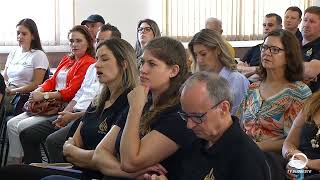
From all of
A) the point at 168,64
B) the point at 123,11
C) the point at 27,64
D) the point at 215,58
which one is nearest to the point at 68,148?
Answer: the point at 168,64

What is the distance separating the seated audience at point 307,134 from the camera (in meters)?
2.79

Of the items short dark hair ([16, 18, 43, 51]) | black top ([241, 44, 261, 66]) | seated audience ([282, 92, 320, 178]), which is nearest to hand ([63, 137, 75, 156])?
seated audience ([282, 92, 320, 178])

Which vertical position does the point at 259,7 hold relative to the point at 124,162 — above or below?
above

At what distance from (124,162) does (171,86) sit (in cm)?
40

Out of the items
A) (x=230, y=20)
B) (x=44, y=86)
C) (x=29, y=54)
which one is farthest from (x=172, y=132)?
(x=230, y=20)

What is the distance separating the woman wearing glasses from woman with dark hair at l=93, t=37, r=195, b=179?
2.49 feet

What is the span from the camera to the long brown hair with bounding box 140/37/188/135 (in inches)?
96.7

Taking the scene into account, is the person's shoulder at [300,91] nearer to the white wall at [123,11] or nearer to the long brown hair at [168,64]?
the long brown hair at [168,64]

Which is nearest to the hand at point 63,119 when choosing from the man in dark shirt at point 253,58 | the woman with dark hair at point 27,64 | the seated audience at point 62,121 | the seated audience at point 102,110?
the seated audience at point 62,121

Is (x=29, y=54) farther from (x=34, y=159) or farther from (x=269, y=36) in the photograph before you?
(x=269, y=36)

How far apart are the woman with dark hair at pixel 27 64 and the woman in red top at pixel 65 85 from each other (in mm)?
293

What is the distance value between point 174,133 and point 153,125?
0.13 metres

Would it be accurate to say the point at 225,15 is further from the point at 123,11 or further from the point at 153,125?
the point at 153,125

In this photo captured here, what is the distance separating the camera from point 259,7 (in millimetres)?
7184
